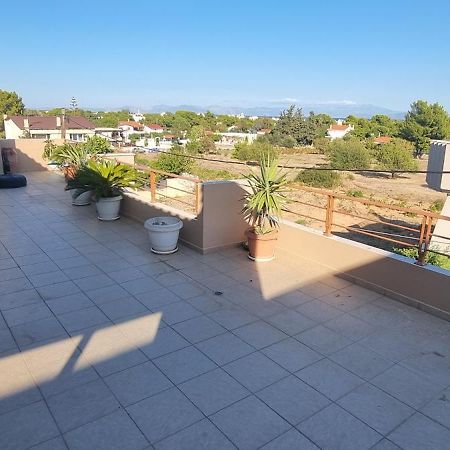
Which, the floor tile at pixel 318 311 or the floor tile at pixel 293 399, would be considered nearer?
the floor tile at pixel 293 399

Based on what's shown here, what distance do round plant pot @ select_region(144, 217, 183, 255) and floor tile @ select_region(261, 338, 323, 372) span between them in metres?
2.49

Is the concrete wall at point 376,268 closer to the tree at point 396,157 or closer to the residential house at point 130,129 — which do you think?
the tree at point 396,157

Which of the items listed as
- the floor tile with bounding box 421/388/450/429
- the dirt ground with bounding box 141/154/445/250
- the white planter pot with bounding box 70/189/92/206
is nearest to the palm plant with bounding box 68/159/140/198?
the white planter pot with bounding box 70/189/92/206

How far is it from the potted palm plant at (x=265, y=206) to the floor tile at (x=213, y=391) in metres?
2.44

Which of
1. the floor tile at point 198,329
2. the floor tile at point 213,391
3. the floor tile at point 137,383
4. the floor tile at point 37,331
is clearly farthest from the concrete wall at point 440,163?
the floor tile at point 37,331

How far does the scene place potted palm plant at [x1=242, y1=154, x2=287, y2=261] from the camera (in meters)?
5.02

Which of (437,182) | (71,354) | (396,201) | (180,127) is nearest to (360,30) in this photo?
(396,201)

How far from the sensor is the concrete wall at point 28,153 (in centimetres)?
1178

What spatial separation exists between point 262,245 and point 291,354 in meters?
2.11

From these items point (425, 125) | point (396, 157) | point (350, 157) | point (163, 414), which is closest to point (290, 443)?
point (163, 414)

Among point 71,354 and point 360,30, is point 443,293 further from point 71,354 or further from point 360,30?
point 360,30

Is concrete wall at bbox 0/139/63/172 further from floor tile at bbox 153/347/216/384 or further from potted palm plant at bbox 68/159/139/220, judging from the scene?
floor tile at bbox 153/347/216/384

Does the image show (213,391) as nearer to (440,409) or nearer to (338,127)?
(440,409)

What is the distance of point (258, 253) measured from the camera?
16.7 ft
